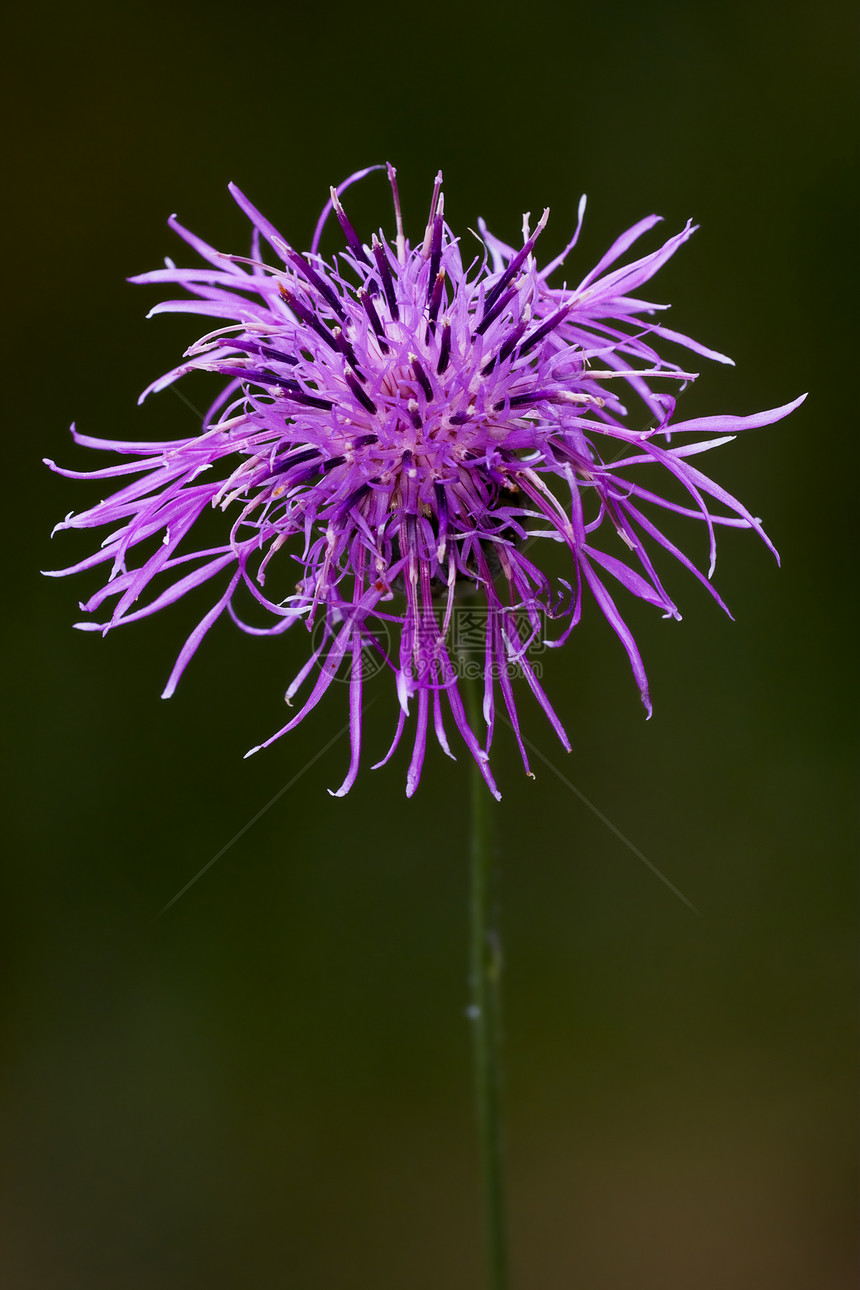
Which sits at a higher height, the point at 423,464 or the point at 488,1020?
the point at 423,464

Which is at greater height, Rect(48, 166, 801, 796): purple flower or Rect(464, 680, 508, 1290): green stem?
Rect(48, 166, 801, 796): purple flower

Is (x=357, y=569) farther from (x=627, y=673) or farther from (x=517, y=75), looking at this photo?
(x=517, y=75)

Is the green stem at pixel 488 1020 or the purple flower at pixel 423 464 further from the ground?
the purple flower at pixel 423 464

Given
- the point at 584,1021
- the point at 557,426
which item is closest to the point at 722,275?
the point at 557,426

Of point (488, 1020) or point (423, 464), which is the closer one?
point (423, 464)
